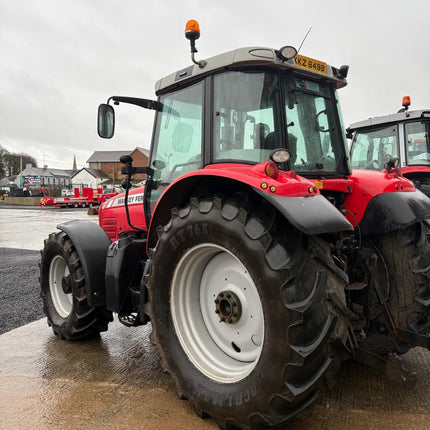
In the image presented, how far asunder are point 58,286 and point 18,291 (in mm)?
2027

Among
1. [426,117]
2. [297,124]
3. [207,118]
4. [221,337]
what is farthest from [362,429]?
[426,117]

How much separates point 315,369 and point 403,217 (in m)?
1.28

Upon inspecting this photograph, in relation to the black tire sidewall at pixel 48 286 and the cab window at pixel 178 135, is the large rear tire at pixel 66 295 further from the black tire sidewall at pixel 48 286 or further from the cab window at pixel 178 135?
the cab window at pixel 178 135

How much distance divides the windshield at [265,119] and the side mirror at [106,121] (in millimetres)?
1049

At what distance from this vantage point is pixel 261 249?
81.2 inches

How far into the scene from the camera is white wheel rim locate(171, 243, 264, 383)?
245 centimetres

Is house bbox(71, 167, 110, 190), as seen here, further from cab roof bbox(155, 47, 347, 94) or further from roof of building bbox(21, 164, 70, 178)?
cab roof bbox(155, 47, 347, 94)

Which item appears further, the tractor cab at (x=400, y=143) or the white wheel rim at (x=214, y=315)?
the tractor cab at (x=400, y=143)

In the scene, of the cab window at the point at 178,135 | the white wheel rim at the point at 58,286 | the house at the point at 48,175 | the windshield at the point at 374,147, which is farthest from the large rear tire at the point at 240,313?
→ the house at the point at 48,175

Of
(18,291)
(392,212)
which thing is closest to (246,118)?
(392,212)

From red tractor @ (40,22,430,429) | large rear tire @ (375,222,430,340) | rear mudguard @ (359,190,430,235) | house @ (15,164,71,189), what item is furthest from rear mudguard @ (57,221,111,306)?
house @ (15,164,71,189)

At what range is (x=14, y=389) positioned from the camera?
2.88 metres

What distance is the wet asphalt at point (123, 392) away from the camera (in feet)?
7.93

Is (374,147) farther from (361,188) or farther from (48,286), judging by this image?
(48,286)
